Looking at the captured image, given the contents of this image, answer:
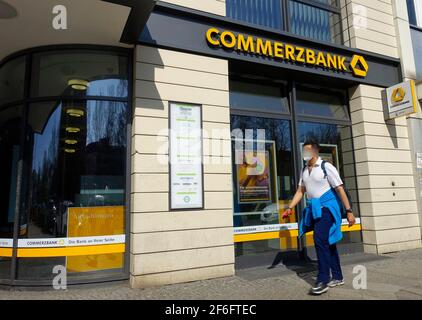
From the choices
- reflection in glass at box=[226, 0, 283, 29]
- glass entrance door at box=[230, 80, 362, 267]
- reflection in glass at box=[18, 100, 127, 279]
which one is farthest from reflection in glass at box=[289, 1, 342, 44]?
reflection in glass at box=[18, 100, 127, 279]

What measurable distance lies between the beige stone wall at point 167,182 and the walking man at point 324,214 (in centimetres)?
145

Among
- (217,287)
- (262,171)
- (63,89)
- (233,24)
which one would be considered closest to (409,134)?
(262,171)

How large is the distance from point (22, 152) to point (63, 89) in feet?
3.69

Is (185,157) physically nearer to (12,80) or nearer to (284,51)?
(284,51)

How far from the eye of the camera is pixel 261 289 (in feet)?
15.4

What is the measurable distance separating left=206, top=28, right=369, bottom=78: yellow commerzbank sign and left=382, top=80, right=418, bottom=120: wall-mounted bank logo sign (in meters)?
0.71

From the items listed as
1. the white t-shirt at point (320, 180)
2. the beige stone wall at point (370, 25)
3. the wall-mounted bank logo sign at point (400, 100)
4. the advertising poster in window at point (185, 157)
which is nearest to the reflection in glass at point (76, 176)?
the advertising poster in window at point (185, 157)

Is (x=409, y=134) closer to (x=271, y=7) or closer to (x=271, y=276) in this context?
(x=271, y=7)

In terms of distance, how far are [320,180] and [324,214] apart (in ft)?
1.44

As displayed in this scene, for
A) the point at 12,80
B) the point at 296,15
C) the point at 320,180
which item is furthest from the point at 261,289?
the point at 296,15

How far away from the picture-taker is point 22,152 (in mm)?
5195

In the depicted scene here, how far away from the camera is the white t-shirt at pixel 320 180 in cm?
446

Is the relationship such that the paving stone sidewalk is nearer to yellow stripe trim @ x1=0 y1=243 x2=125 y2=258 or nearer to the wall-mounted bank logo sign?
yellow stripe trim @ x1=0 y1=243 x2=125 y2=258
